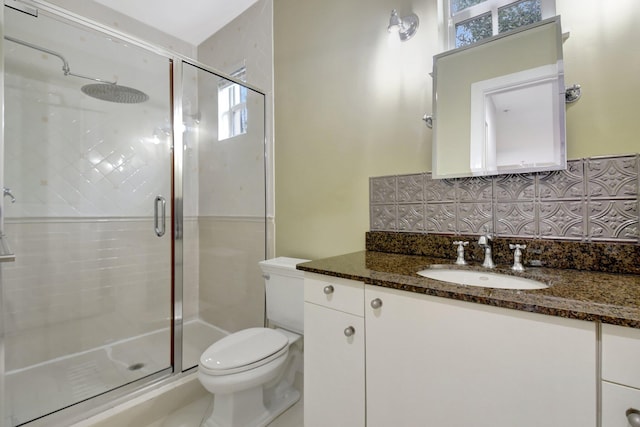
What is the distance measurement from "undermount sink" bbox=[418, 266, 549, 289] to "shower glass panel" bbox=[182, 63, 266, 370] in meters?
1.36

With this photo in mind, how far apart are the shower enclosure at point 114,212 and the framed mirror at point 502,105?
1371 millimetres

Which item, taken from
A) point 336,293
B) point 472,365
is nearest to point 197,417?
point 336,293

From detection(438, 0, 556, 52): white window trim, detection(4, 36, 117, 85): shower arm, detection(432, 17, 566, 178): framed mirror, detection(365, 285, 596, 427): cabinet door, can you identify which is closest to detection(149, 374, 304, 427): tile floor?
detection(365, 285, 596, 427): cabinet door

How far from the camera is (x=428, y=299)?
81 centimetres

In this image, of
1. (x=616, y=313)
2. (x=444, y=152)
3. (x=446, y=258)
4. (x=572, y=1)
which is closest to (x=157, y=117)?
(x=444, y=152)

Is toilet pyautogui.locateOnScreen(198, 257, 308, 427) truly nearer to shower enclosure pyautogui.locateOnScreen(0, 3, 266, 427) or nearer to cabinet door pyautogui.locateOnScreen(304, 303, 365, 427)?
cabinet door pyautogui.locateOnScreen(304, 303, 365, 427)

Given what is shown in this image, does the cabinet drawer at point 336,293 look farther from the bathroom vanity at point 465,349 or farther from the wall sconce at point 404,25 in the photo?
the wall sconce at point 404,25

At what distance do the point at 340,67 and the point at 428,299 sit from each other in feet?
4.76

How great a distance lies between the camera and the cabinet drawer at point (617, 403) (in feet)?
1.82

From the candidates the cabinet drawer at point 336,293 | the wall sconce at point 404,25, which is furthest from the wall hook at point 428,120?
the cabinet drawer at point 336,293

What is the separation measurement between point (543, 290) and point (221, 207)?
2.24 metres

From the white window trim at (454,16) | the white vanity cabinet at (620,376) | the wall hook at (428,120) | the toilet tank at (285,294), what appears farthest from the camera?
the toilet tank at (285,294)

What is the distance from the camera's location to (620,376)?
1.86 ft

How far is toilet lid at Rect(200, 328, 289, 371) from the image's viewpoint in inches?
50.0
